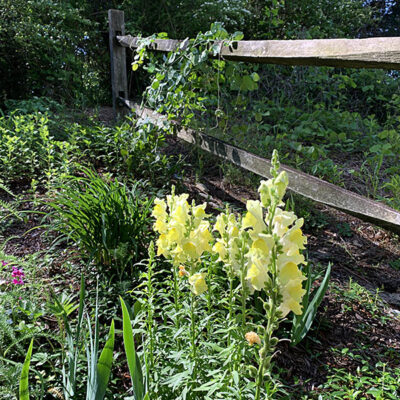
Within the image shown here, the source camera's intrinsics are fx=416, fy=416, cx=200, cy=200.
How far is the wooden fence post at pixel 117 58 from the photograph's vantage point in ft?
16.0

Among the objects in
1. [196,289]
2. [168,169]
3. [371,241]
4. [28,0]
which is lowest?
[371,241]

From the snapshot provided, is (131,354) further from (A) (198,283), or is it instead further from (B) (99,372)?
(A) (198,283)

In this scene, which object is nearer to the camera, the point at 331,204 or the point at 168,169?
the point at 331,204

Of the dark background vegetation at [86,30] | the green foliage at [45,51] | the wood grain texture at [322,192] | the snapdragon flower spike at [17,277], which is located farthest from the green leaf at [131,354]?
the green foliage at [45,51]

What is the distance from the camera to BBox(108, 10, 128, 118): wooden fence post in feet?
16.0

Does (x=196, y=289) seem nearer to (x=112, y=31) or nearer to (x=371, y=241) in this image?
(x=371, y=241)

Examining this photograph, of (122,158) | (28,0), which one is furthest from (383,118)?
(28,0)

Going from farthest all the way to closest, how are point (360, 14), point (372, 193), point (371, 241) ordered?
1. point (360, 14)
2. point (372, 193)
3. point (371, 241)

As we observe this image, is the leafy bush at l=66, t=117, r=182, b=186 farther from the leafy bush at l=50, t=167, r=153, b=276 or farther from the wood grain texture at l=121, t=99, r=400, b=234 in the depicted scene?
the leafy bush at l=50, t=167, r=153, b=276

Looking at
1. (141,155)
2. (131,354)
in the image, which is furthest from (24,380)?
(141,155)

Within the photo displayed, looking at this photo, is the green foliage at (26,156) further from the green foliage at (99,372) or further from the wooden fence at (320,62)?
the green foliage at (99,372)

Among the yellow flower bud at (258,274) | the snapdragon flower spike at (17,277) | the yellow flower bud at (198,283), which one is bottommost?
the snapdragon flower spike at (17,277)

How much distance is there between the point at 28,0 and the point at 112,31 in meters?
1.79

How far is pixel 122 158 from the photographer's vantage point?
3.75 metres
